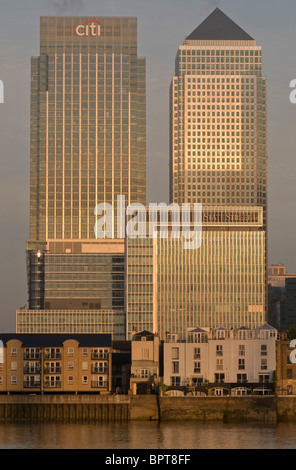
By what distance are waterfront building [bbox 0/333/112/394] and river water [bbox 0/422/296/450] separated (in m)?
14.0

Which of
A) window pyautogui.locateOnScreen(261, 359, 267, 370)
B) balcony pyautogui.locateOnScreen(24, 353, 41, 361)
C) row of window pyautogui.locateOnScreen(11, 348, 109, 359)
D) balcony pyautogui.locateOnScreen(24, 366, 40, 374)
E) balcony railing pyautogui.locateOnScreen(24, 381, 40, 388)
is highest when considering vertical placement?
row of window pyautogui.locateOnScreen(11, 348, 109, 359)

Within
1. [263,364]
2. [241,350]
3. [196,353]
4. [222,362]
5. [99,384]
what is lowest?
[99,384]

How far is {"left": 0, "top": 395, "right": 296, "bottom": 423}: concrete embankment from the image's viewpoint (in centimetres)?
17888

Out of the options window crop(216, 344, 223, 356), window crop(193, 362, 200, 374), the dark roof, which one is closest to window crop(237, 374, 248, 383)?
window crop(216, 344, 223, 356)

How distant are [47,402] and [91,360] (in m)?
10.4

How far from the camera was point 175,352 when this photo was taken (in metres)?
193

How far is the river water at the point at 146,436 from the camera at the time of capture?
148 meters

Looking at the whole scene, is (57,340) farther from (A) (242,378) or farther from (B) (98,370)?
(A) (242,378)

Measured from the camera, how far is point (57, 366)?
191000 mm

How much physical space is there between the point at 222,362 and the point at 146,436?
37327 millimetres

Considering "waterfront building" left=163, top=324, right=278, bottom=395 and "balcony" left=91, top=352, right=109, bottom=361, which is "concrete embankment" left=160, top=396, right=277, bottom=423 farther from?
"balcony" left=91, top=352, right=109, bottom=361

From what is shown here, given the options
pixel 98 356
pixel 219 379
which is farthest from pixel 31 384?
pixel 219 379

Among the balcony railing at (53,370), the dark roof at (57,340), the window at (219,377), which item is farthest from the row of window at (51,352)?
the window at (219,377)

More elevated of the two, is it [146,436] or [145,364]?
[145,364]
